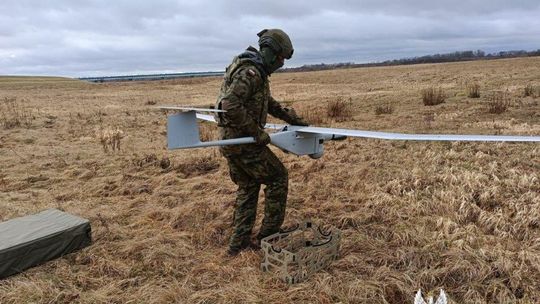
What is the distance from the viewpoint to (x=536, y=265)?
3.99 metres

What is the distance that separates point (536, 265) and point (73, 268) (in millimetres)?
4557

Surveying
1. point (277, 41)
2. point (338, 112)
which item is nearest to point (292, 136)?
point (277, 41)

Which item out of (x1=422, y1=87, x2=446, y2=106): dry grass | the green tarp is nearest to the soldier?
the green tarp

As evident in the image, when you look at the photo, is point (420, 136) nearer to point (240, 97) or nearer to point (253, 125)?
point (253, 125)

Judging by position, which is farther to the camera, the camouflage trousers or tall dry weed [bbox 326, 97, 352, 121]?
tall dry weed [bbox 326, 97, 352, 121]

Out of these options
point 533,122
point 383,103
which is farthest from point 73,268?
point 383,103

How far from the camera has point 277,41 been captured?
4121 millimetres

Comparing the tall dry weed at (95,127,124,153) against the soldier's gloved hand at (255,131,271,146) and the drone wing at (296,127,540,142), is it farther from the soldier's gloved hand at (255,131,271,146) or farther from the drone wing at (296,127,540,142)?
the drone wing at (296,127,540,142)

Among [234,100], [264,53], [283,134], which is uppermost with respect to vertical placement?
[264,53]

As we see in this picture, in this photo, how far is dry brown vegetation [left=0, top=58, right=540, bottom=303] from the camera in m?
3.86

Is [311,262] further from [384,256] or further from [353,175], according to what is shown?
[353,175]

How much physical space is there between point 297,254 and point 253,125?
1269mm

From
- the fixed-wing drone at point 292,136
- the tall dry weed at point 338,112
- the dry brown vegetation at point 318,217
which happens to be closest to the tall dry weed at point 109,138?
the dry brown vegetation at point 318,217

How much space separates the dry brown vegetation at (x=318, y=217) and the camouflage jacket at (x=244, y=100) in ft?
4.50
